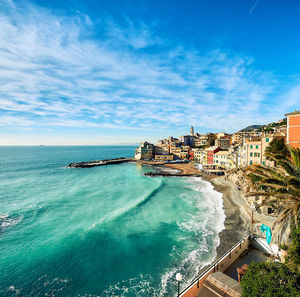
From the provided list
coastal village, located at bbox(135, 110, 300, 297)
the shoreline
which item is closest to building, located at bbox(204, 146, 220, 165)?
coastal village, located at bbox(135, 110, 300, 297)

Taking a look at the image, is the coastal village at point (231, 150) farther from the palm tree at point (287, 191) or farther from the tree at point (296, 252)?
the tree at point (296, 252)

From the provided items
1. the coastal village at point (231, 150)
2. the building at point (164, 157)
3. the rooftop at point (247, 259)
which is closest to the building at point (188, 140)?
the coastal village at point (231, 150)

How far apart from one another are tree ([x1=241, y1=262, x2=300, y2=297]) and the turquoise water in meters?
8.23

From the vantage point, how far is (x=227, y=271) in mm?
13125

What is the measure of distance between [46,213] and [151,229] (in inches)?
797

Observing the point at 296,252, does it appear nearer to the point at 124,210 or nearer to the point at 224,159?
the point at 124,210

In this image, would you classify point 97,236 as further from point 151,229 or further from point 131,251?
point 151,229

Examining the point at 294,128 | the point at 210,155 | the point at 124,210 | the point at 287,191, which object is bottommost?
the point at 124,210

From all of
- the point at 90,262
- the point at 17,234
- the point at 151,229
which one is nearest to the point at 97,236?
the point at 90,262

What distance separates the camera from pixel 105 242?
20531mm

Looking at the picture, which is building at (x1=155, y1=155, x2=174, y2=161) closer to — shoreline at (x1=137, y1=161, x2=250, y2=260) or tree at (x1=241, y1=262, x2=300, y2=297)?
shoreline at (x1=137, y1=161, x2=250, y2=260)

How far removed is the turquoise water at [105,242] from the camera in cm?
1443

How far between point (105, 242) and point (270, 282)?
18474 mm

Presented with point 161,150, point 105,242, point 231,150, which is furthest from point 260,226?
point 161,150
